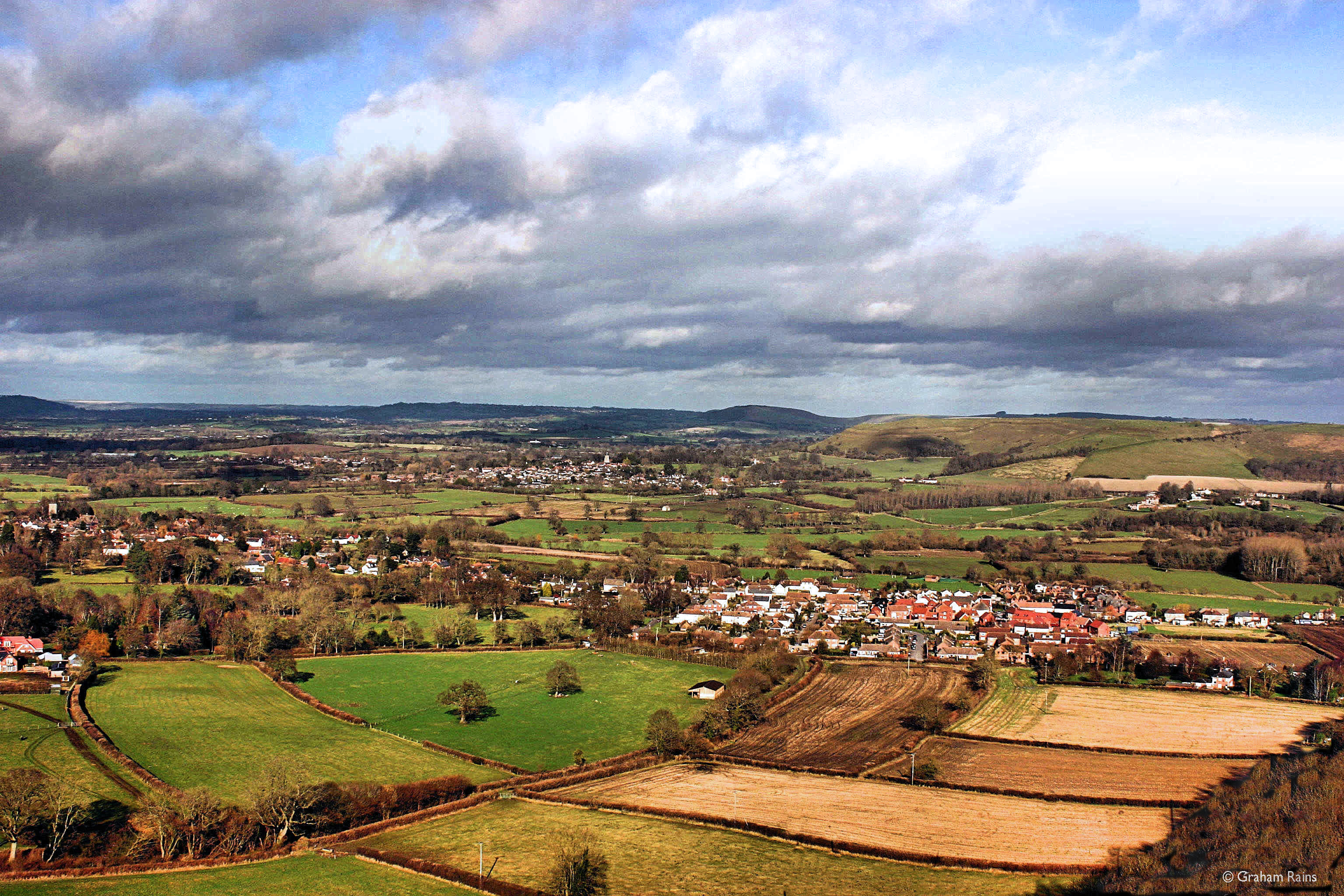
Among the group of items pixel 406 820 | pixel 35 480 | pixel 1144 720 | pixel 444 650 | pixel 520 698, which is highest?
pixel 35 480

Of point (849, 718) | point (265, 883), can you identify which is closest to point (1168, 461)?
point (849, 718)

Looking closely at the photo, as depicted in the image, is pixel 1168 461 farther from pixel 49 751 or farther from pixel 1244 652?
pixel 49 751

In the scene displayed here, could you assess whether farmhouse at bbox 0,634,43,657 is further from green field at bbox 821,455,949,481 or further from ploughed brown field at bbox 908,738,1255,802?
green field at bbox 821,455,949,481

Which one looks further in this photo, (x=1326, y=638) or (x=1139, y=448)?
(x=1139, y=448)

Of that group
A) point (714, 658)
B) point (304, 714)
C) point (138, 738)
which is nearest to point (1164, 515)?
point (714, 658)

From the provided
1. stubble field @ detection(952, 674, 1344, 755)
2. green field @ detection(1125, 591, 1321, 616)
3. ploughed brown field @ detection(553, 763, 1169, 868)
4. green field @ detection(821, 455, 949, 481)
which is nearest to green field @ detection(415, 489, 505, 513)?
green field @ detection(821, 455, 949, 481)

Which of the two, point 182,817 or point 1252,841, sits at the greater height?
point 1252,841

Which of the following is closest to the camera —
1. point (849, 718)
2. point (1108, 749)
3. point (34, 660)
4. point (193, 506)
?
point (1108, 749)
